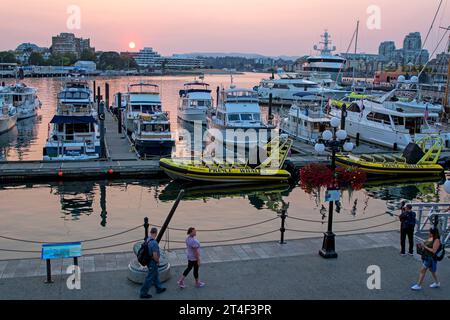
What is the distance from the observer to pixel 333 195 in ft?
43.8

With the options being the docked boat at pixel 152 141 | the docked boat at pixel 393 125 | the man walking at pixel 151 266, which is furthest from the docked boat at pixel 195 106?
the man walking at pixel 151 266

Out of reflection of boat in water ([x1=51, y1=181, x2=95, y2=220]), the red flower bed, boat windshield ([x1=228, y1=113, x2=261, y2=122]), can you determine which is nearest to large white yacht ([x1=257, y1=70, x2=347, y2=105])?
boat windshield ([x1=228, y1=113, x2=261, y2=122])

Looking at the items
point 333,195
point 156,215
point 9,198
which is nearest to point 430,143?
point 156,215

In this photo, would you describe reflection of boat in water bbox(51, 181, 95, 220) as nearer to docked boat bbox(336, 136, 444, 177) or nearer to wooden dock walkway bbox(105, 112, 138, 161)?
wooden dock walkway bbox(105, 112, 138, 161)

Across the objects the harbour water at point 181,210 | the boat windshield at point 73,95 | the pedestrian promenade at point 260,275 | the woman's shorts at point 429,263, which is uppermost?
the boat windshield at point 73,95

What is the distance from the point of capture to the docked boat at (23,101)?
183ft

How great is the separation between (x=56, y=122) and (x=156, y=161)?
24.1 ft

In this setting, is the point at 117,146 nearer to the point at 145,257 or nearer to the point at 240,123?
the point at 240,123

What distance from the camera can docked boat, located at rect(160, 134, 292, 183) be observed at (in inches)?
1036

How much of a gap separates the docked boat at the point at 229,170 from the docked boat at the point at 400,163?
14.6 ft

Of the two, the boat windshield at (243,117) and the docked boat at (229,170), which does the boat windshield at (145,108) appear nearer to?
the boat windshield at (243,117)

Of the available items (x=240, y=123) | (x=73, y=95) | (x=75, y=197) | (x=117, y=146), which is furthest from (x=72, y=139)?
(x=240, y=123)

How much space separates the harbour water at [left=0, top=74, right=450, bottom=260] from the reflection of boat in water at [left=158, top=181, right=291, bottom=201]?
0.05 metres

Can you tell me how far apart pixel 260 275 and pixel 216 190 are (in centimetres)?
1436
